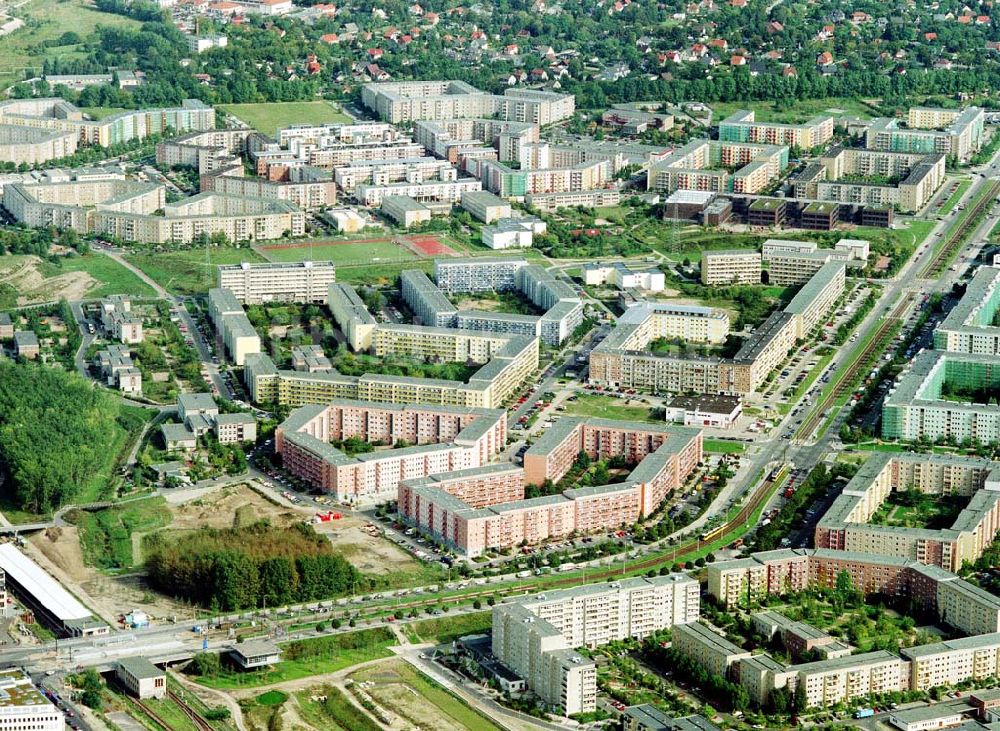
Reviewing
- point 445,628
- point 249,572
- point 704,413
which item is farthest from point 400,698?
point 704,413

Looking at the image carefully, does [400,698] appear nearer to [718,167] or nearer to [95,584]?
[95,584]

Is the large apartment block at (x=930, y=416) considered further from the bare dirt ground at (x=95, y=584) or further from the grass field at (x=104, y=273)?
the grass field at (x=104, y=273)

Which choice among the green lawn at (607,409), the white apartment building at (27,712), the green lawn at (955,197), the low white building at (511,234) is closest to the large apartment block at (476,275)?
the low white building at (511,234)

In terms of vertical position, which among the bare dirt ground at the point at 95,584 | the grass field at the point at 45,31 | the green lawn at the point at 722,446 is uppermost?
the grass field at the point at 45,31

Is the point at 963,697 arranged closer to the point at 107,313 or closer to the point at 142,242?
the point at 107,313

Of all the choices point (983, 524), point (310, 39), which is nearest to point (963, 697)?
point (983, 524)

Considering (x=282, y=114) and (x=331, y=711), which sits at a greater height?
(x=282, y=114)
